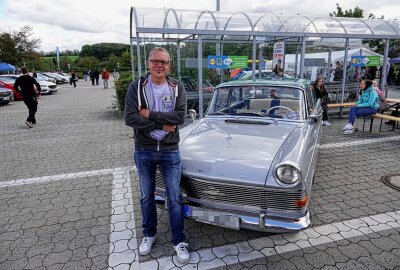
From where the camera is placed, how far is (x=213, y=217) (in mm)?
2889

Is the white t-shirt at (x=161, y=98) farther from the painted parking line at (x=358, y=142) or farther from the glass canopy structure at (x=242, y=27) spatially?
the glass canopy structure at (x=242, y=27)

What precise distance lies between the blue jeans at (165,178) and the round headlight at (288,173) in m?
0.96

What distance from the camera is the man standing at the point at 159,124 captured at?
2.71m

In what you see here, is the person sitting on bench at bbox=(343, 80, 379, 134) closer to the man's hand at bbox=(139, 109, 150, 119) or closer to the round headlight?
the round headlight

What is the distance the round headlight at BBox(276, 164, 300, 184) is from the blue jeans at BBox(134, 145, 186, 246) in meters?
0.96

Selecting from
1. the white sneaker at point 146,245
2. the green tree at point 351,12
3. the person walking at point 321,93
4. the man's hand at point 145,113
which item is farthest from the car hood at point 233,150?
the green tree at point 351,12

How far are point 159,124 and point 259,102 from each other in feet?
7.00

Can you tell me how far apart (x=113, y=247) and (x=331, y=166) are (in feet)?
13.5

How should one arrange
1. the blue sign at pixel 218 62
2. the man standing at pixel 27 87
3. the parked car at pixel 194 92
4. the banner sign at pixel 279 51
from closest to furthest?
the man standing at pixel 27 87 → the blue sign at pixel 218 62 → the parked car at pixel 194 92 → the banner sign at pixel 279 51

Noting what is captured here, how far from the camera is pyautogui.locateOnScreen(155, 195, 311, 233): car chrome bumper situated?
2711 mm

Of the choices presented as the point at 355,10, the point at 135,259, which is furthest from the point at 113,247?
the point at 355,10

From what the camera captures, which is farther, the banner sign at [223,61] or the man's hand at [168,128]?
the banner sign at [223,61]

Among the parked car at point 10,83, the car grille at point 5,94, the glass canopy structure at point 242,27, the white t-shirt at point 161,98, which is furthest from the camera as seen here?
the parked car at point 10,83

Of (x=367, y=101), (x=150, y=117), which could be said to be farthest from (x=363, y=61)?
(x=150, y=117)
